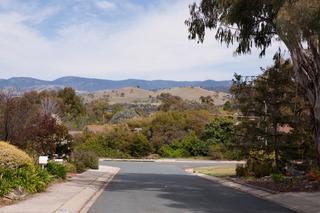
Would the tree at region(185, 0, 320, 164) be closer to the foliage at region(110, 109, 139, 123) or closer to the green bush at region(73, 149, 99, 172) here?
the green bush at region(73, 149, 99, 172)

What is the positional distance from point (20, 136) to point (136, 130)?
52.6 meters

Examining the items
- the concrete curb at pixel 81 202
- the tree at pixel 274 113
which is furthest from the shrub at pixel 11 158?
the tree at pixel 274 113

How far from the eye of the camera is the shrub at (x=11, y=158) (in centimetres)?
2050

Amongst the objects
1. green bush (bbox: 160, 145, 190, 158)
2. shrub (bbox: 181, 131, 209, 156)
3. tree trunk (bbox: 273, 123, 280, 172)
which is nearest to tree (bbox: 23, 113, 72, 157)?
tree trunk (bbox: 273, 123, 280, 172)

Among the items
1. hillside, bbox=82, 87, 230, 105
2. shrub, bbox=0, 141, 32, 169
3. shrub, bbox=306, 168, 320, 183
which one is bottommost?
shrub, bbox=306, 168, 320, 183

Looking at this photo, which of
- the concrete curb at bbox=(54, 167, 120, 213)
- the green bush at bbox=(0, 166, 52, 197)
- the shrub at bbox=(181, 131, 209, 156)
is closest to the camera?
the concrete curb at bbox=(54, 167, 120, 213)

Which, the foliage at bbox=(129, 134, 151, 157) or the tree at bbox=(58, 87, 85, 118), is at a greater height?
the tree at bbox=(58, 87, 85, 118)

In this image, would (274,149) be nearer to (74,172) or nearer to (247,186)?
(247,186)

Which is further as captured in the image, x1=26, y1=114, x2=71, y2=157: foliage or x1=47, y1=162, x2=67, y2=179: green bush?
x1=26, y1=114, x2=71, y2=157: foliage

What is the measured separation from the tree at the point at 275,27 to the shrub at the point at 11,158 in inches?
404

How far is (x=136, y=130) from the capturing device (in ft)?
268

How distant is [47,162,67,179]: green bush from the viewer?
27.3 meters

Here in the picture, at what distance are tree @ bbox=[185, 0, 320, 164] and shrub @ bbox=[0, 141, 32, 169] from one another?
1027cm

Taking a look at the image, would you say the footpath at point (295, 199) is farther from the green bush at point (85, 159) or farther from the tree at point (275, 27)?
the green bush at point (85, 159)
